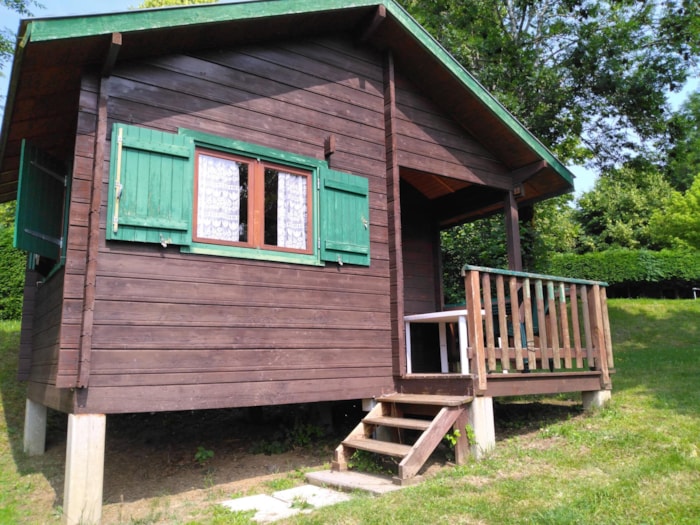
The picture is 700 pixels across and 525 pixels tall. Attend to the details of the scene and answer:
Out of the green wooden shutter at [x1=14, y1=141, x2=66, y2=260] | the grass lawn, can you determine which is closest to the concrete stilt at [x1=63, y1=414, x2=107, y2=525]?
the grass lawn

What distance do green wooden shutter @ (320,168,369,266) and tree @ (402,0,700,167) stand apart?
23.7ft

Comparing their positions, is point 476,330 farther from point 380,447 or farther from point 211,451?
point 211,451

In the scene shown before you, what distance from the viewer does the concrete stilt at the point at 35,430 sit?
6.61 metres

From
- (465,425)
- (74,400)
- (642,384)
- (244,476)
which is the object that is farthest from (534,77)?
(74,400)

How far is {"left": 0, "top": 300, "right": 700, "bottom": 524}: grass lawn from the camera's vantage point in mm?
3648

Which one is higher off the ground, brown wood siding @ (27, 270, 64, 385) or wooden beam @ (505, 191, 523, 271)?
wooden beam @ (505, 191, 523, 271)

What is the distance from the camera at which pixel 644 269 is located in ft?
64.1

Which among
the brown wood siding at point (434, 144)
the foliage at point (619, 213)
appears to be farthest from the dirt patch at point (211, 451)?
the foliage at point (619, 213)

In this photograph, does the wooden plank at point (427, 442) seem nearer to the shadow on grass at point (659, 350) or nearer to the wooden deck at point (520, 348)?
the wooden deck at point (520, 348)

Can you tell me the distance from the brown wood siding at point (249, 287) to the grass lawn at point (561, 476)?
119 centimetres

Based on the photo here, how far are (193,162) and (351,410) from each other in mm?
4479

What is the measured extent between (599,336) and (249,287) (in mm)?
4248

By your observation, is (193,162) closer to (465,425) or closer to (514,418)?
(465,425)

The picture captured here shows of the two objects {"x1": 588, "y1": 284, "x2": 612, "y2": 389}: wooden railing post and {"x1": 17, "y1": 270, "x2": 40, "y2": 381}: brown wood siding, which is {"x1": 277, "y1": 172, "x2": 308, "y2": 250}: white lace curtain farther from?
{"x1": 17, "y1": 270, "x2": 40, "y2": 381}: brown wood siding
